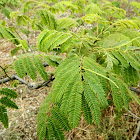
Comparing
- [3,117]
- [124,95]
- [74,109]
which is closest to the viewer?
[74,109]

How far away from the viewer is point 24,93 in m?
3.22

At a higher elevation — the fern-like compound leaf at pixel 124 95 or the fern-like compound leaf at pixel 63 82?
the fern-like compound leaf at pixel 63 82

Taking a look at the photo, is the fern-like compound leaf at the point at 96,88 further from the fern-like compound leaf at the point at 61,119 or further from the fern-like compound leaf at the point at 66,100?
the fern-like compound leaf at the point at 61,119

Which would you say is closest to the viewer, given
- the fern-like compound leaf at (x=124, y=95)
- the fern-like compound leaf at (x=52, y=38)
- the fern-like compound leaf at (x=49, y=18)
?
the fern-like compound leaf at (x=124, y=95)

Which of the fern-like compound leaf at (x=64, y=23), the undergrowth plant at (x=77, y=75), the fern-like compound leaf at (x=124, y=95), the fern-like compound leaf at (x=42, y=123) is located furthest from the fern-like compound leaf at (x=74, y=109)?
the fern-like compound leaf at (x=64, y=23)

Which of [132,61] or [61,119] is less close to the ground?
[132,61]

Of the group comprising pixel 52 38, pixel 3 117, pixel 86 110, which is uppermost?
pixel 52 38

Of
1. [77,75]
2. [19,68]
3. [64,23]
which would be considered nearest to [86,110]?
[77,75]

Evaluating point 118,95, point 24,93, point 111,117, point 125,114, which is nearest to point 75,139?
point 111,117

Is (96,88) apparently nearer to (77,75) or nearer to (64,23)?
(77,75)

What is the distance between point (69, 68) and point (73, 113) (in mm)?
287

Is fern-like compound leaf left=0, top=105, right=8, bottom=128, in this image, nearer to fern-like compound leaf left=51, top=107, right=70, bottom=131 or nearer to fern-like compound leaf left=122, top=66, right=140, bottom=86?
fern-like compound leaf left=51, top=107, right=70, bottom=131

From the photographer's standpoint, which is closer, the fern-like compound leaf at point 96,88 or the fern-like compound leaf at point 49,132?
the fern-like compound leaf at point 96,88

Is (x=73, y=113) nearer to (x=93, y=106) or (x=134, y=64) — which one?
(x=93, y=106)
